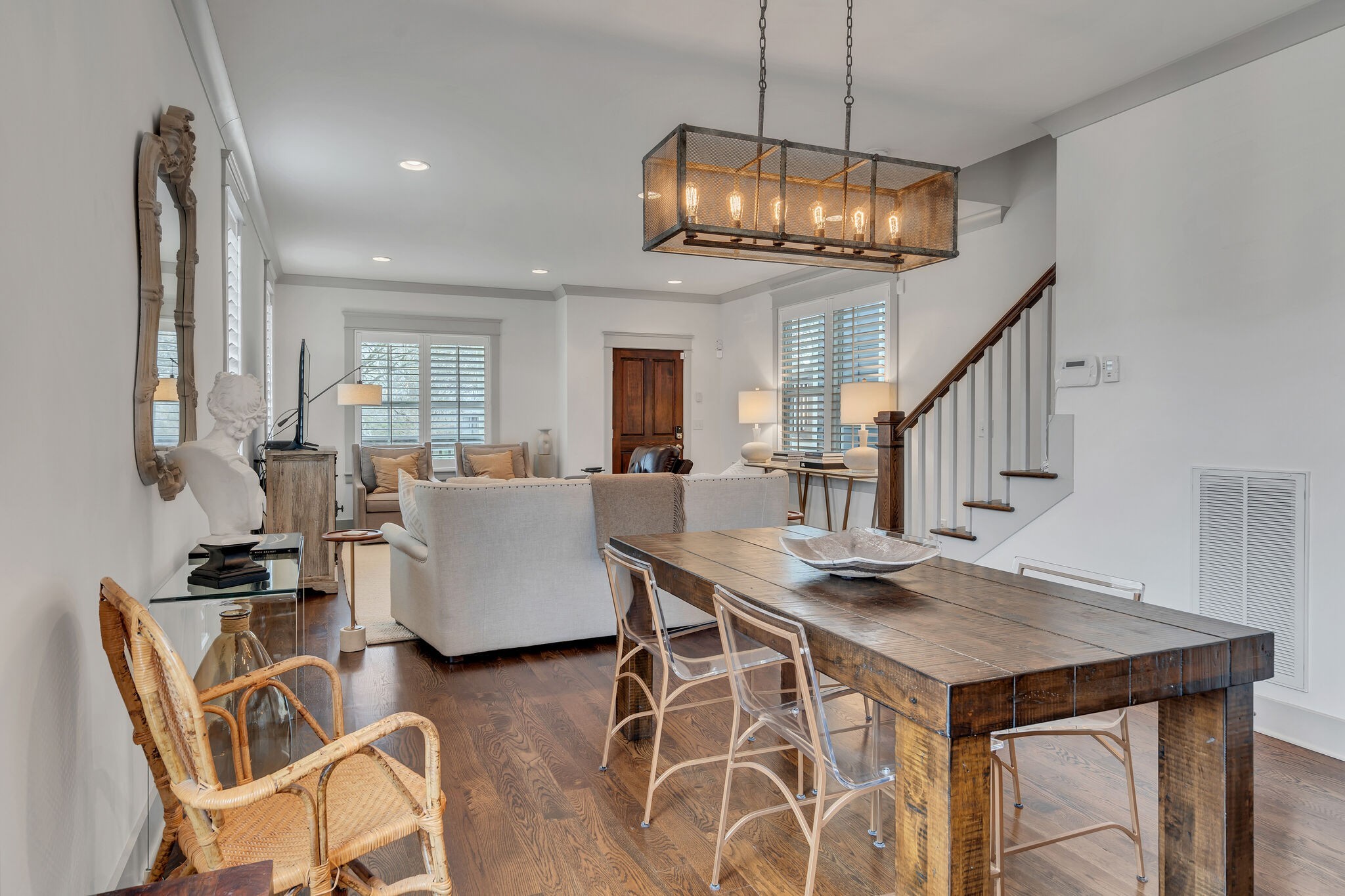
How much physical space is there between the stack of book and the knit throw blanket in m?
2.75

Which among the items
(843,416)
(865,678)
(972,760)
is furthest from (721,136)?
(843,416)

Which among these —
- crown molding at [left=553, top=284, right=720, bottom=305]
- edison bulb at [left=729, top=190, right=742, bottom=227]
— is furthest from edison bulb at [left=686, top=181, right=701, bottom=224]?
crown molding at [left=553, top=284, right=720, bottom=305]

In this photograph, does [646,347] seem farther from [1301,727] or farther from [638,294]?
[1301,727]

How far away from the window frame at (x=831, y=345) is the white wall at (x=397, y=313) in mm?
2509

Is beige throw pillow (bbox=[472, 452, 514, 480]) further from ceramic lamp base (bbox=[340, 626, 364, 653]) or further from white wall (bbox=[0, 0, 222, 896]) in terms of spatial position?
white wall (bbox=[0, 0, 222, 896])

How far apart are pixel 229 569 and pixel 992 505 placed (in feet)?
10.8

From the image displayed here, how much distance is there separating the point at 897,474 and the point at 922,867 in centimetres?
314

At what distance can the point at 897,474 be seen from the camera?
4.42 metres

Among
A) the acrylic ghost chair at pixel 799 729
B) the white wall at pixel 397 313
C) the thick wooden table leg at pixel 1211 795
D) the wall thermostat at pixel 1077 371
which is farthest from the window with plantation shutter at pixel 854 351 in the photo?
the thick wooden table leg at pixel 1211 795

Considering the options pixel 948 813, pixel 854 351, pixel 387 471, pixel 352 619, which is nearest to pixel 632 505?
pixel 352 619

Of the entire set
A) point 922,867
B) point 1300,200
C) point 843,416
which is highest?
point 1300,200

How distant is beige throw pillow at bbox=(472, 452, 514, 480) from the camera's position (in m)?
8.38

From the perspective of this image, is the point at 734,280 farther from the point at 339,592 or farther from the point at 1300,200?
the point at 1300,200

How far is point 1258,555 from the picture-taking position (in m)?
3.00
